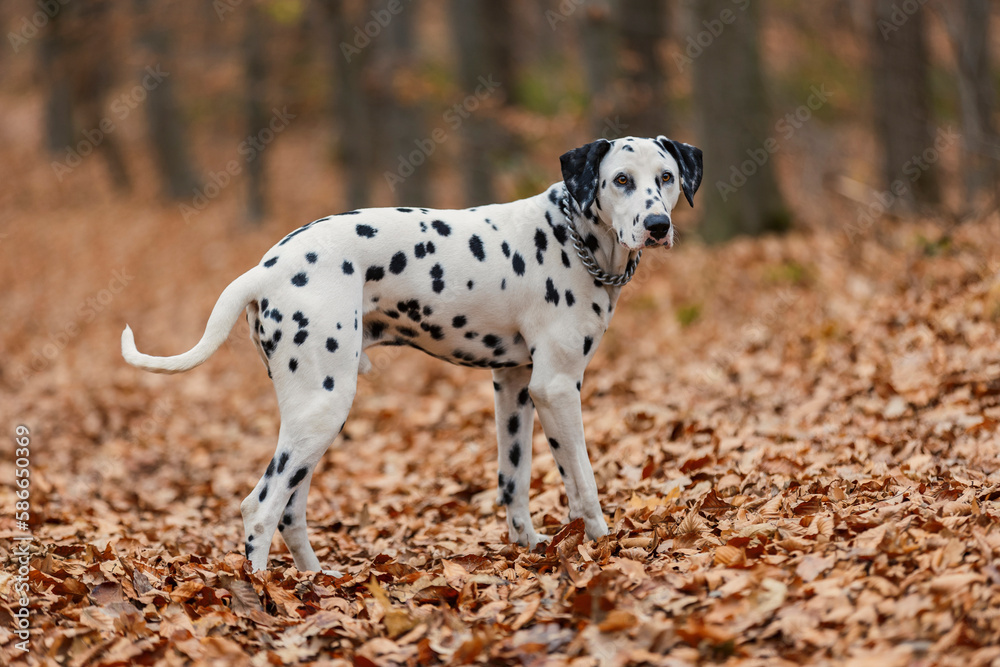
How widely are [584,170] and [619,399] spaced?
3.93 meters

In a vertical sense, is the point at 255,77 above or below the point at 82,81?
below

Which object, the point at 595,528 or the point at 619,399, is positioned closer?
the point at 595,528

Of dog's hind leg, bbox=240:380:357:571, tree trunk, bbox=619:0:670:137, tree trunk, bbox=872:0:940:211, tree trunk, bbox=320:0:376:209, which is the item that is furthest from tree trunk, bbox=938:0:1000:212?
tree trunk, bbox=320:0:376:209

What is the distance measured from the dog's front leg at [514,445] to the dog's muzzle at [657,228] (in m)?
1.26

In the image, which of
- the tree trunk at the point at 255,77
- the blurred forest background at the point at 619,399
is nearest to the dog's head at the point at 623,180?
the blurred forest background at the point at 619,399

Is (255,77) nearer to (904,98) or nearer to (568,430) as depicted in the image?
(904,98)

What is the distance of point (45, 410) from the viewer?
9891mm

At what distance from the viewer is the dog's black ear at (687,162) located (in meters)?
4.82

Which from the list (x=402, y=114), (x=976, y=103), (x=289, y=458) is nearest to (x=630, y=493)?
(x=289, y=458)

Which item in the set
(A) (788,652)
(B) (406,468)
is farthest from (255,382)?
(A) (788,652)

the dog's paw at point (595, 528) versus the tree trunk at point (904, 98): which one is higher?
the tree trunk at point (904, 98)

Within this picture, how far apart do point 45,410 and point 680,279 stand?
7.54 meters

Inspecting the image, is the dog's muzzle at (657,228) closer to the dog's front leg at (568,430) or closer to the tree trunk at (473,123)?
the dog's front leg at (568,430)

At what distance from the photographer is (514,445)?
5.27 m
